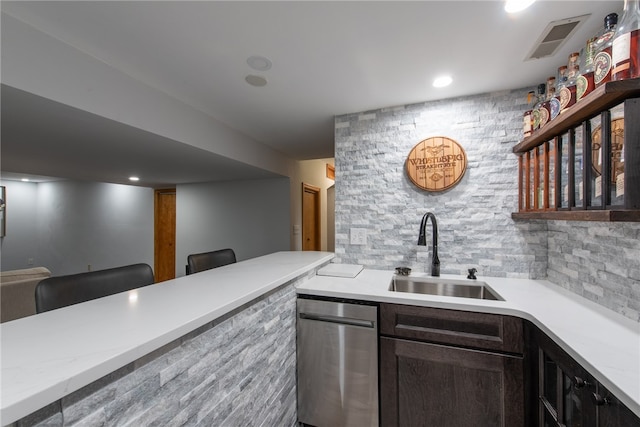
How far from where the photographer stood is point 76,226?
5.56m

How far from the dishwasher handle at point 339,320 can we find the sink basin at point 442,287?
444 millimetres

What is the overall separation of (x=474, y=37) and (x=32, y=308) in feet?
15.4

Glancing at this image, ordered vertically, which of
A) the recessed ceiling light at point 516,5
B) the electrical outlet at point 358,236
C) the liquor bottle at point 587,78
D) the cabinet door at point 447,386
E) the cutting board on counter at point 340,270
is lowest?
the cabinet door at point 447,386

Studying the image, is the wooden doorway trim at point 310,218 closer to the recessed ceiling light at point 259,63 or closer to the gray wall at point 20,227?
the recessed ceiling light at point 259,63

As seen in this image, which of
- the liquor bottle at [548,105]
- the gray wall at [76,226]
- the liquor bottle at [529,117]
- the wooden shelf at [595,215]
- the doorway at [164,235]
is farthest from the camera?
the gray wall at [76,226]

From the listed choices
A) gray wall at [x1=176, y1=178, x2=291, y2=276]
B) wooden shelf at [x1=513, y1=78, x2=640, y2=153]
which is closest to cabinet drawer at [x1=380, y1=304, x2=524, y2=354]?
wooden shelf at [x1=513, y1=78, x2=640, y2=153]

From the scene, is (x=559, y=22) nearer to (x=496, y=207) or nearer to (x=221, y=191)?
(x=496, y=207)

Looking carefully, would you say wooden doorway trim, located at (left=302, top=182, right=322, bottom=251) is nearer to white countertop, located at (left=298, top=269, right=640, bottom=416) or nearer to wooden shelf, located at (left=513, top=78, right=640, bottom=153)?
white countertop, located at (left=298, top=269, right=640, bottom=416)

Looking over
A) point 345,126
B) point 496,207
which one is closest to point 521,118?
point 496,207

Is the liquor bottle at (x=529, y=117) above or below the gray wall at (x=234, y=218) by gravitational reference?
above

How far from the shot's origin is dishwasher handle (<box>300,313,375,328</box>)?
4.97 ft

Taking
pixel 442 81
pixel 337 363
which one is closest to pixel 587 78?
pixel 442 81

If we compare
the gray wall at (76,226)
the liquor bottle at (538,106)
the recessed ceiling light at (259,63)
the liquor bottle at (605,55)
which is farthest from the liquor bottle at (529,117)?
the gray wall at (76,226)

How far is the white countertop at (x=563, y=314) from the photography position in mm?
Result: 811
